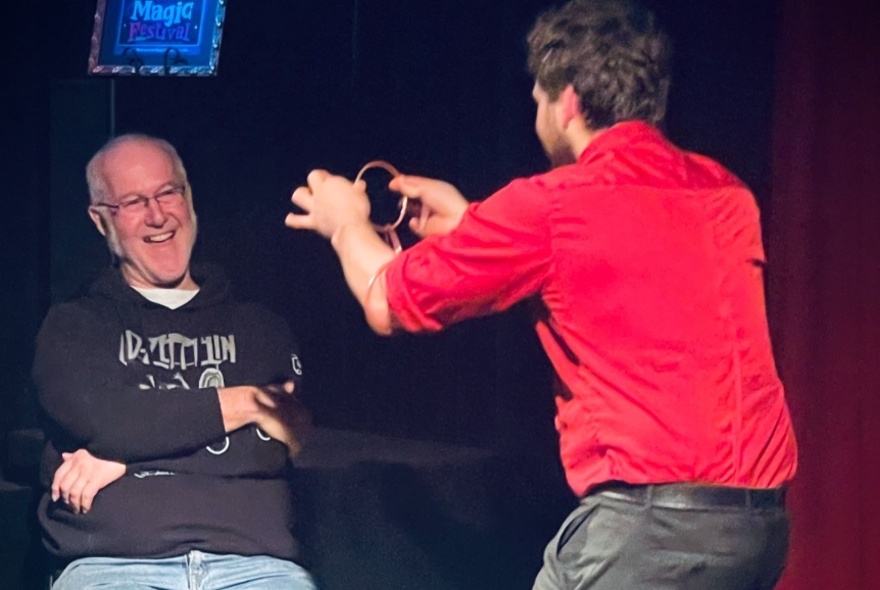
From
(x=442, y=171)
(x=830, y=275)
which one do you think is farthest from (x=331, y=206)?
(x=442, y=171)

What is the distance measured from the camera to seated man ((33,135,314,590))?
2.05 m

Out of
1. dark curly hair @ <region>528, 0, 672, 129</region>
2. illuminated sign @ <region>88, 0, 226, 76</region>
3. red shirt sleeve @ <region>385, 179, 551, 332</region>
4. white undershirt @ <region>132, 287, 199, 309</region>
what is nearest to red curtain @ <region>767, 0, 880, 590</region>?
dark curly hair @ <region>528, 0, 672, 129</region>

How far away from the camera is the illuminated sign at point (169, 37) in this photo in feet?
9.77

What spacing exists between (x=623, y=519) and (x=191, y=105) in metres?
1.89

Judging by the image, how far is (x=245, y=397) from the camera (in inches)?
82.9

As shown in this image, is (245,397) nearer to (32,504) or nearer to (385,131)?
(32,504)

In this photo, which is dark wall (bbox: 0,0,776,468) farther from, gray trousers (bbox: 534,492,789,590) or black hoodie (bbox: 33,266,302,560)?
gray trousers (bbox: 534,492,789,590)

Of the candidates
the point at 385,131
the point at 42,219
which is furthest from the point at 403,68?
the point at 42,219

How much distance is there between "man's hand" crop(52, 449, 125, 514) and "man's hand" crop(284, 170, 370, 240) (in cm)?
60

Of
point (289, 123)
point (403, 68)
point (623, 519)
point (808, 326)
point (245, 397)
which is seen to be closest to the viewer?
point (623, 519)

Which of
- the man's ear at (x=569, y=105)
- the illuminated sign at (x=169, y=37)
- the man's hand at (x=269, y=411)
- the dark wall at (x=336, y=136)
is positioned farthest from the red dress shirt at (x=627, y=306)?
the illuminated sign at (x=169, y=37)

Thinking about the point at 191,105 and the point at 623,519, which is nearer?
the point at 623,519

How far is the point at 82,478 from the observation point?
2.04 metres

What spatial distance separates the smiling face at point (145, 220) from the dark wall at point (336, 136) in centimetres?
36
